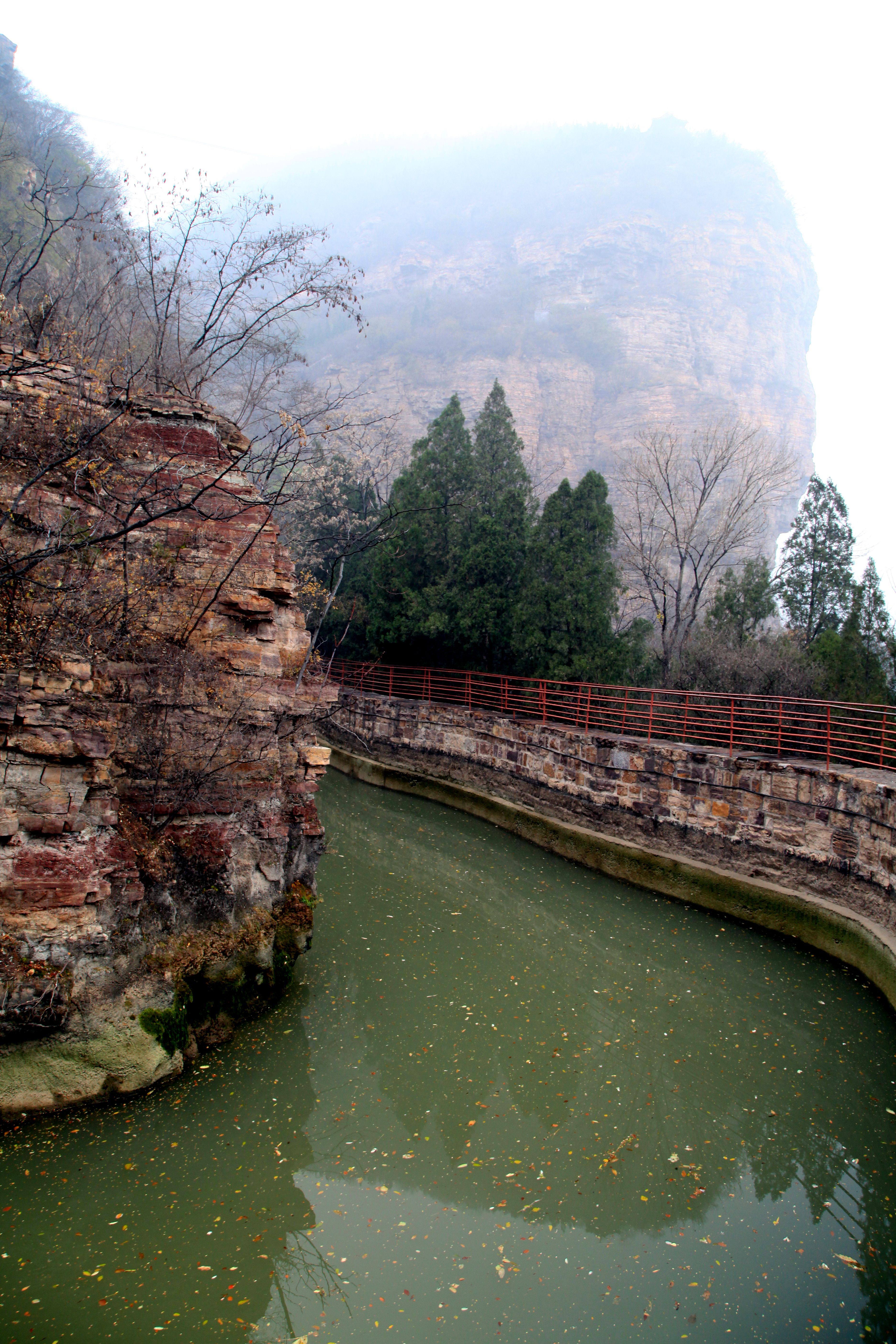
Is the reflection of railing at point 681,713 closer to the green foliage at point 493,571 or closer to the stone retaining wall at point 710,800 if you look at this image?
the stone retaining wall at point 710,800

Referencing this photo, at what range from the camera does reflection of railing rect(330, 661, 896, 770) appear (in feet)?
29.9

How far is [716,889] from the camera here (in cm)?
919

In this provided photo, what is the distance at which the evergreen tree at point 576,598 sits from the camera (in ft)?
48.5

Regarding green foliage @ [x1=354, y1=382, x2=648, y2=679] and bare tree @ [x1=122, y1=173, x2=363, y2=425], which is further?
green foliage @ [x1=354, y1=382, x2=648, y2=679]

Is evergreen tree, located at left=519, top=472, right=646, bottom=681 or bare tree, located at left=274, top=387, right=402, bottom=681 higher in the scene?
bare tree, located at left=274, top=387, right=402, bottom=681

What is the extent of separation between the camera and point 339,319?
6606cm

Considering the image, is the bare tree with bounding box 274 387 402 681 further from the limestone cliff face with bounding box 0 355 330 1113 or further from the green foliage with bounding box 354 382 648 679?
the limestone cliff face with bounding box 0 355 330 1113

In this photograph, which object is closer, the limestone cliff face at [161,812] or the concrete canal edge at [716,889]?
the limestone cliff face at [161,812]

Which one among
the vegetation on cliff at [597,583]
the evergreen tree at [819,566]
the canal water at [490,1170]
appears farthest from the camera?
the evergreen tree at [819,566]

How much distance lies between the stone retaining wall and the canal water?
119cm

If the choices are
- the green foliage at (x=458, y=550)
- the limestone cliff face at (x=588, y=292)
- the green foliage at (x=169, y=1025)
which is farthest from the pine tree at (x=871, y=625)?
the limestone cliff face at (x=588, y=292)

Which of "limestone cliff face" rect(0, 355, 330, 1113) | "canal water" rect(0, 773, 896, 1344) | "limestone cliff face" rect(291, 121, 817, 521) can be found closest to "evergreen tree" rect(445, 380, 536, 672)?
"limestone cliff face" rect(0, 355, 330, 1113)

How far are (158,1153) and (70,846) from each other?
1982 mm

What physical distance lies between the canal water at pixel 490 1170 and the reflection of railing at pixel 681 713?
294 cm
